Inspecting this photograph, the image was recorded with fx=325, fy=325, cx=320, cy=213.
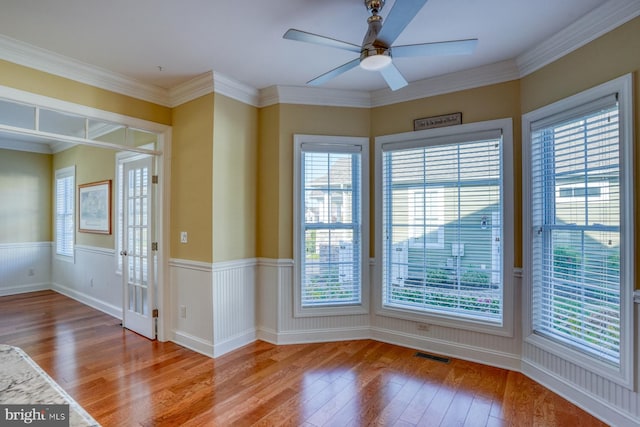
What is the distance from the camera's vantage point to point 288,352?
327 centimetres

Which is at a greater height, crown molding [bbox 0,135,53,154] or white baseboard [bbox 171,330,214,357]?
crown molding [bbox 0,135,53,154]

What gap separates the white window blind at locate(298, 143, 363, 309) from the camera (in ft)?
11.6

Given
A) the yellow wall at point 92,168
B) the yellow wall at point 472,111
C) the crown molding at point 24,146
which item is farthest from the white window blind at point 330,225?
the crown molding at point 24,146

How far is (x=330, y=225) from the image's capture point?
3.58m

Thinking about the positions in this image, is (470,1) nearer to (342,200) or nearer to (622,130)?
(622,130)

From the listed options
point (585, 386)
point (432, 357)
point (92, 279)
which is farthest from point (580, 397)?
point (92, 279)

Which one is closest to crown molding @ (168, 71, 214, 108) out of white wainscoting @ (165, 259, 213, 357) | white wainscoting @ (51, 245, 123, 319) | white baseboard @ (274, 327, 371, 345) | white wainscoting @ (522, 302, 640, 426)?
white wainscoting @ (165, 259, 213, 357)

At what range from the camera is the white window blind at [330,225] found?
3551 millimetres

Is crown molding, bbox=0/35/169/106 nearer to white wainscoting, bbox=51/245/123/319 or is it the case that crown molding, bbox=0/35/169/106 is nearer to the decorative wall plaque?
white wainscoting, bbox=51/245/123/319

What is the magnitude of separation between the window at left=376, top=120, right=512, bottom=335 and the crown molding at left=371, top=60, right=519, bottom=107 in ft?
1.27

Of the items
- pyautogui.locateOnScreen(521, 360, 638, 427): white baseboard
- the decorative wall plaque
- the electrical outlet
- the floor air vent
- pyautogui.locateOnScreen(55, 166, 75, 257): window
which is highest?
the decorative wall plaque

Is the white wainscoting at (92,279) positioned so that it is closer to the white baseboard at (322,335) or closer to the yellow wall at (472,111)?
the white baseboard at (322,335)

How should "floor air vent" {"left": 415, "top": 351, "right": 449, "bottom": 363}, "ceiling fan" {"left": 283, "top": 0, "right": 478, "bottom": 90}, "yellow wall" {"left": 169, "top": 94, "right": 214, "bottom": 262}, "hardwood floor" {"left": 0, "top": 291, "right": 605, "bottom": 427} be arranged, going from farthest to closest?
"yellow wall" {"left": 169, "top": 94, "right": 214, "bottom": 262} < "floor air vent" {"left": 415, "top": 351, "right": 449, "bottom": 363} < "hardwood floor" {"left": 0, "top": 291, "right": 605, "bottom": 427} < "ceiling fan" {"left": 283, "top": 0, "right": 478, "bottom": 90}

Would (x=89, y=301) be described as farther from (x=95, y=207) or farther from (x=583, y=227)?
(x=583, y=227)
